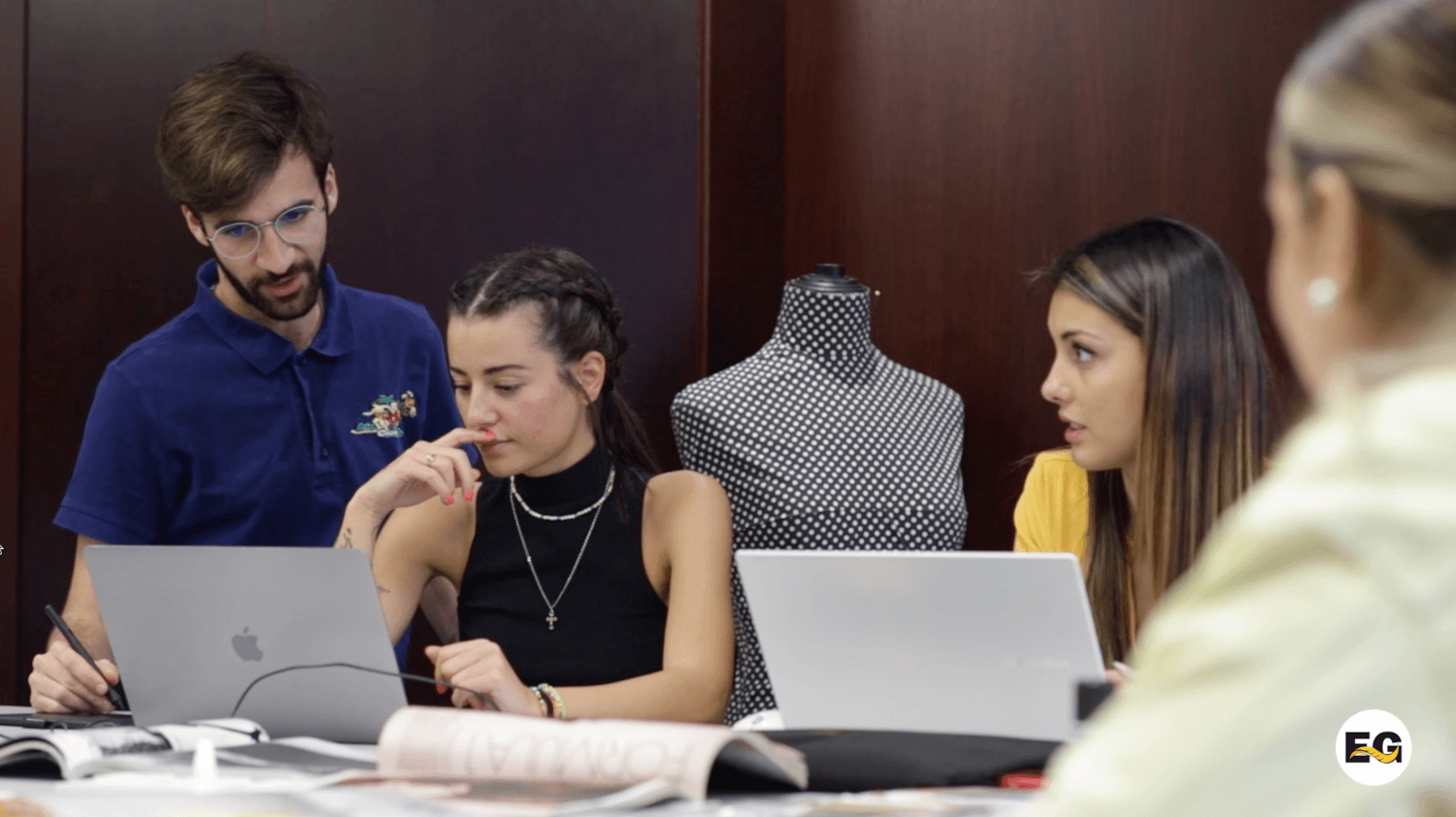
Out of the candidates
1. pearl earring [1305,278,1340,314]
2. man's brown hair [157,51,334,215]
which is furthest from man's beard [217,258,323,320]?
pearl earring [1305,278,1340,314]

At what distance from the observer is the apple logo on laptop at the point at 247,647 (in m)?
1.54

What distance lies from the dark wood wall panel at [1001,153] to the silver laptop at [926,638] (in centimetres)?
109

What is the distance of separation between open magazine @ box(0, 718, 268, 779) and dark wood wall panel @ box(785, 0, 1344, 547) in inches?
58.7

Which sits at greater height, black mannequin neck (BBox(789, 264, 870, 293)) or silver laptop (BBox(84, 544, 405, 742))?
black mannequin neck (BBox(789, 264, 870, 293))

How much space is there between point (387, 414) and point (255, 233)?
1.17 feet

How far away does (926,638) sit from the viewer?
1376 millimetres

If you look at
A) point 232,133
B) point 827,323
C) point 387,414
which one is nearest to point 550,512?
point 387,414

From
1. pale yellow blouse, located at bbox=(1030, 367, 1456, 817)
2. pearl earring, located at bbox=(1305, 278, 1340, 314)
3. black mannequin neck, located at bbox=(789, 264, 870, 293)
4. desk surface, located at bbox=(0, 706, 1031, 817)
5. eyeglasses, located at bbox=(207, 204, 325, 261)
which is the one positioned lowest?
desk surface, located at bbox=(0, 706, 1031, 817)

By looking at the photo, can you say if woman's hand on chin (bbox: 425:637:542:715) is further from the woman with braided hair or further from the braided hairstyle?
the braided hairstyle

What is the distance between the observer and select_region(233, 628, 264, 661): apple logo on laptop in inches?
60.6

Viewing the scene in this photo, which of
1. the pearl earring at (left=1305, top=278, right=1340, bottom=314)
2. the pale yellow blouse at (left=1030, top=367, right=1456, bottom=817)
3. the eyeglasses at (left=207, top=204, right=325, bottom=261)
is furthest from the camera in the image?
Result: the eyeglasses at (left=207, top=204, right=325, bottom=261)

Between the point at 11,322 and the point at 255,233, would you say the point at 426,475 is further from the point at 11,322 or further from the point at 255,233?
the point at 11,322

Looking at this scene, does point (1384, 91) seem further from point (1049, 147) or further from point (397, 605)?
point (1049, 147)

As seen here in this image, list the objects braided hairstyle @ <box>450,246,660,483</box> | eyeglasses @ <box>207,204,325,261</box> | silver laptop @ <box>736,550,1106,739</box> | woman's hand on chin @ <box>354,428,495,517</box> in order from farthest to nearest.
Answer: eyeglasses @ <box>207,204,325,261</box>
braided hairstyle @ <box>450,246,660,483</box>
woman's hand on chin @ <box>354,428,495,517</box>
silver laptop @ <box>736,550,1106,739</box>
